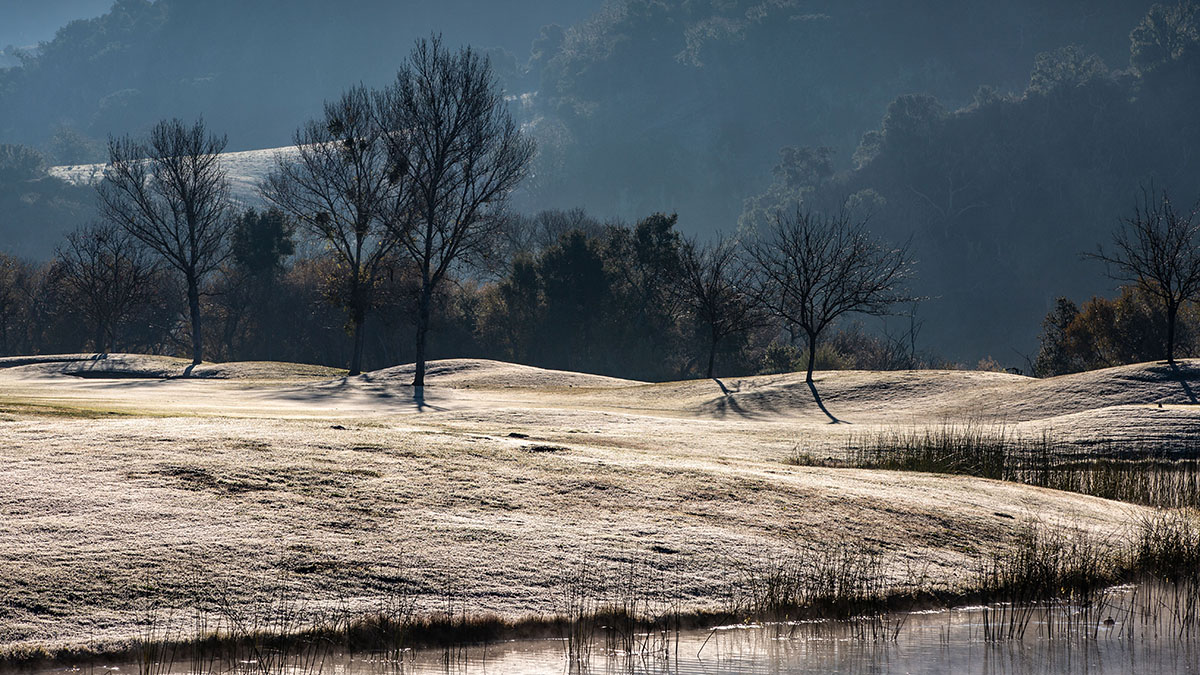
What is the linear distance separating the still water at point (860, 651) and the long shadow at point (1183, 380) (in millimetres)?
22082

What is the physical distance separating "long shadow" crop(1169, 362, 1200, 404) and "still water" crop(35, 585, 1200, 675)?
22.1 m

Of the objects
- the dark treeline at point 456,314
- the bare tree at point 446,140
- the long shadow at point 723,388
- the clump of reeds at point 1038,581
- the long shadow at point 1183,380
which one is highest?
the bare tree at point 446,140

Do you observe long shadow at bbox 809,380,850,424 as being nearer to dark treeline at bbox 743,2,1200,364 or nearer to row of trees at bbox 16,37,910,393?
row of trees at bbox 16,37,910,393

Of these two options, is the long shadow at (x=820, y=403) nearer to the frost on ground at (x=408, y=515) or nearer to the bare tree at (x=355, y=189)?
the frost on ground at (x=408, y=515)

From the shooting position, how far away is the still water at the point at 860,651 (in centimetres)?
737

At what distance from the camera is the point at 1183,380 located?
30531 millimetres

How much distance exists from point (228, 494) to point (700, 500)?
16.9 ft

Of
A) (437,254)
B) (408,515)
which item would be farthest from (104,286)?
(408,515)

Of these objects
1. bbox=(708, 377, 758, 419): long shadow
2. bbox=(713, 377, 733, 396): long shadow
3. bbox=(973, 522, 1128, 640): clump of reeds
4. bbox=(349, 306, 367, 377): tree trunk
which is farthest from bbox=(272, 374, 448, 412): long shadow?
bbox=(973, 522, 1128, 640): clump of reeds

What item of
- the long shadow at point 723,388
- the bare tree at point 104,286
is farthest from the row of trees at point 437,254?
the long shadow at point 723,388

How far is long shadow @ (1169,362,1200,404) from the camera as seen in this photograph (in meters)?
28.7

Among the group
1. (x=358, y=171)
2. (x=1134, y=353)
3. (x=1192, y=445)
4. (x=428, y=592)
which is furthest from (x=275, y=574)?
(x=1134, y=353)

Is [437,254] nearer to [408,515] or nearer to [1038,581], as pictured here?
[408,515]

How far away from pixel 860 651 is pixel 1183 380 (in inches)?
1064
